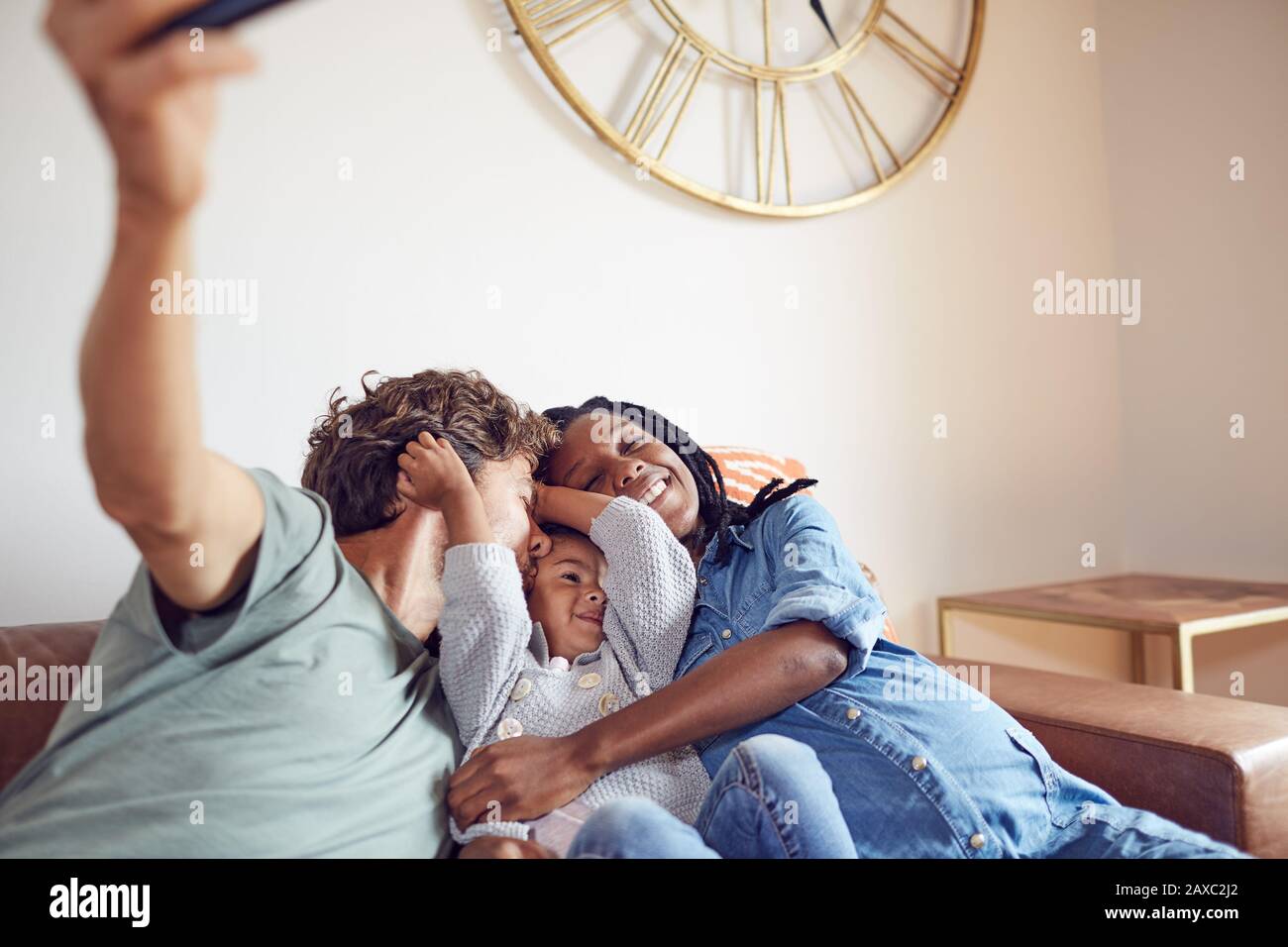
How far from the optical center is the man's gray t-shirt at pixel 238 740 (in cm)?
→ 67

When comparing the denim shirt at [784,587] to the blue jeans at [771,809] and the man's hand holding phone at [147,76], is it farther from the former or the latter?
the man's hand holding phone at [147,76]

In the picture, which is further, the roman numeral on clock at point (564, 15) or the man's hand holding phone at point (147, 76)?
the roman numeral on clock at point (564, 15)

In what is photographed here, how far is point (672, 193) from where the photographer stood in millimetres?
1714

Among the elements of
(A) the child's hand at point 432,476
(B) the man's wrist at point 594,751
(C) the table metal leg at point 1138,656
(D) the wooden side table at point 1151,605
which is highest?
(A) the child's hand at point 432,476

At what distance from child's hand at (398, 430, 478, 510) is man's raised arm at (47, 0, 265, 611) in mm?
335

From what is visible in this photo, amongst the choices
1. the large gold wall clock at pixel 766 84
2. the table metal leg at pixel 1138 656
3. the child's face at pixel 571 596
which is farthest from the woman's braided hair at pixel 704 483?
the table metal leg at pixel 1138 656

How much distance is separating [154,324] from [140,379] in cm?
3

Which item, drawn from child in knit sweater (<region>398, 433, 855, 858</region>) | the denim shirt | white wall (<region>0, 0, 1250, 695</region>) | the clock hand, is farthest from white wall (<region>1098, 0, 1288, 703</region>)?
child in knit sweater (<region>398, 433, 855, 858</region>)

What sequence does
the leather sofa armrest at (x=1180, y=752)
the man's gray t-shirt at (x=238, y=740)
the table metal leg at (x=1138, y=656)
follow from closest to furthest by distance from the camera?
the man's gray t-shirt at (x=238, y=740)
the leather sofa armrest at (x=1180, y=752)
the table metal leg at (x=1138, y=656)

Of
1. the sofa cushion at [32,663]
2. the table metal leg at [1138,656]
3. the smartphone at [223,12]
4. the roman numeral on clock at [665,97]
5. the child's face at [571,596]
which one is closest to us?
the smartphone at [223,12]

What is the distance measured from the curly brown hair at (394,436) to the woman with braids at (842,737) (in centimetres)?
29

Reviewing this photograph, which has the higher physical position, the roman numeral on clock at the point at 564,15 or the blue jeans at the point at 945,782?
the roman numeral on clock at the point at 564,15
